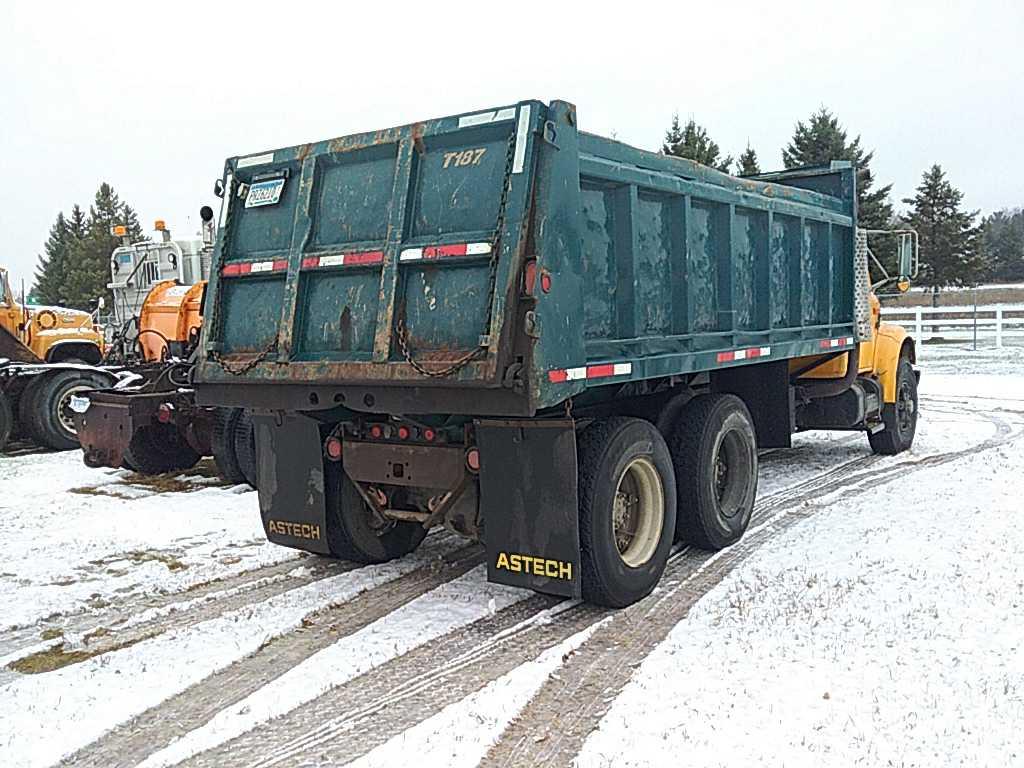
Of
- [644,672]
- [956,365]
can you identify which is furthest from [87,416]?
[956,365]

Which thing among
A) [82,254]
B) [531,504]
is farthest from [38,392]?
[82,254]

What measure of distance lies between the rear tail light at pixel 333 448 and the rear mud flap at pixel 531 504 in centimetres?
119

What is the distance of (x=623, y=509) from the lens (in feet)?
19.5

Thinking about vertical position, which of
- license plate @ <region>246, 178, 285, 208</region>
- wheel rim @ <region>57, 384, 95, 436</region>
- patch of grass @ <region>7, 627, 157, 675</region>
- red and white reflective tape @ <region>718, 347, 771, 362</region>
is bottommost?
patch of grass @ <region>7, 627, 157, 675</region>

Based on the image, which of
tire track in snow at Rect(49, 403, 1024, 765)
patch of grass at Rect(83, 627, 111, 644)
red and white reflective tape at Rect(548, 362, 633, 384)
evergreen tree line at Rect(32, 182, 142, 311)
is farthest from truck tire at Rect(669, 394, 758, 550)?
evergreen tree line at Rect(32, 182, 142, 311)

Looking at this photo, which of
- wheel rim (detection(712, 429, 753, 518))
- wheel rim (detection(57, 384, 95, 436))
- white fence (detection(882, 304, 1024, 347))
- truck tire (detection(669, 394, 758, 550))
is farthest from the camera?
white fence (detection(882, 304, 1024, 347))

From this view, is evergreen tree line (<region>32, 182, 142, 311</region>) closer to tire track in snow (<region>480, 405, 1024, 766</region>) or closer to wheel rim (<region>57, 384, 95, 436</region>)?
wheel rim (<region>57, 384, 95, 436</region>)

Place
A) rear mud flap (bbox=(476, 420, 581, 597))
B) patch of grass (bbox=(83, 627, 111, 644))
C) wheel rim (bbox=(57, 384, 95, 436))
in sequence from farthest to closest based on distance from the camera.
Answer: wheel rim (bbox=(57, 384, 95, 436)), patch of grass (bbox=(83, 627, 111, 644)), rear mud flap (bbox=(476, 420, 581, 597))

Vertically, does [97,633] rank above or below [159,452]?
below

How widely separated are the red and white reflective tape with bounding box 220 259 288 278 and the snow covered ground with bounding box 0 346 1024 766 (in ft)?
6.56

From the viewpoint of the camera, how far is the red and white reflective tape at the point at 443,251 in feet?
16.6

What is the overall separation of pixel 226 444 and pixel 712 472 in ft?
16.4

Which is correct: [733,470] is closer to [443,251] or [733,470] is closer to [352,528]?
[352,528]

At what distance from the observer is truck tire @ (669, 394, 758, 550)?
664cm
